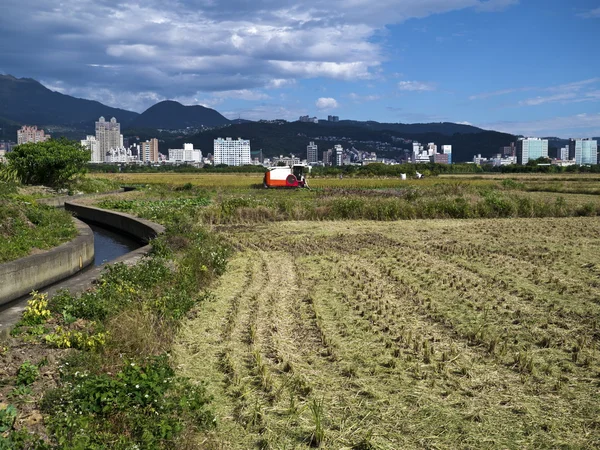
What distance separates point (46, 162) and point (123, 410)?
30985mm

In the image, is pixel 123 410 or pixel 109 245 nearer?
pixel 123 410

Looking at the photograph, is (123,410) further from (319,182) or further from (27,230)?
(319,182)

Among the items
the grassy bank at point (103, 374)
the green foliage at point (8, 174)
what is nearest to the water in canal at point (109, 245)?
the grassy bank at point (103, 374)

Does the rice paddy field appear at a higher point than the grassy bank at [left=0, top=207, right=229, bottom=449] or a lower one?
lower

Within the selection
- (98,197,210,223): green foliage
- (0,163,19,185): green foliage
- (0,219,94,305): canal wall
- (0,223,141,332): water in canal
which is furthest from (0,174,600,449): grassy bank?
(0,163,19,185): green foliage

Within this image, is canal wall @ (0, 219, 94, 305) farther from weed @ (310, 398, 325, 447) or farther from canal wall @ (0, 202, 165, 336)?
weed @ (310, 398, 325, 447)

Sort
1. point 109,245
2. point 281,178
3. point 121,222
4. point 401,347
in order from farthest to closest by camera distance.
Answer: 1. point 281,178
2. point 121,222
3. point 109,245
4. point 401,347

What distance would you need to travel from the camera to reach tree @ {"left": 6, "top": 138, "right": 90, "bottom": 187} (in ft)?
104

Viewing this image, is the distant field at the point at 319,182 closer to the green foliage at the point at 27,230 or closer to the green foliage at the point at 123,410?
the green foliage at the point at 27,230

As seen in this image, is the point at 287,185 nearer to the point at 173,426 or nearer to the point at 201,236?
the point at 201,236

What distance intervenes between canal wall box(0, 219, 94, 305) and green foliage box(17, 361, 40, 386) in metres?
5.31

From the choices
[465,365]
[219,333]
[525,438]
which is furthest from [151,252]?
[525,438]

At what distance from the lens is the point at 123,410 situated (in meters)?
4.20

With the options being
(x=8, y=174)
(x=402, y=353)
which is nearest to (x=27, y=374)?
(x=402, y=353)
